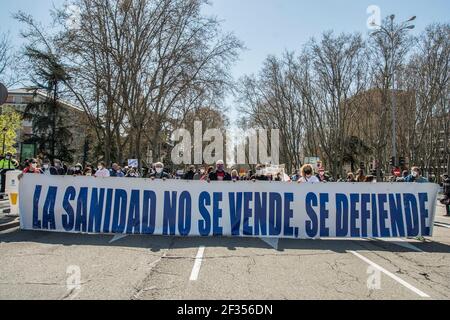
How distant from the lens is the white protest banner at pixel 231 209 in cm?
976

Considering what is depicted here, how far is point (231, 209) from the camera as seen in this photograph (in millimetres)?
9797

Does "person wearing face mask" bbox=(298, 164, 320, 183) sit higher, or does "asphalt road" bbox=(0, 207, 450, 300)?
"person wearing face mask" bbox=(298, 164, 320, 183)

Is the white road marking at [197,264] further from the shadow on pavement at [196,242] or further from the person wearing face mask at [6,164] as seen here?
the person wearing face mask at [6,164]

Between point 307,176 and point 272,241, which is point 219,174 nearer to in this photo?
point 307,176

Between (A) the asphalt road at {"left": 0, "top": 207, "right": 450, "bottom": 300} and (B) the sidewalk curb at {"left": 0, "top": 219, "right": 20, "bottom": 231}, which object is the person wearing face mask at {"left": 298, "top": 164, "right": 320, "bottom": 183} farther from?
(B) the sidewalk curb at {"left": 0, "top": 219, "right": 20, "bottom": 231}

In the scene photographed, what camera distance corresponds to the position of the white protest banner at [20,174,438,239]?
32.0 ft

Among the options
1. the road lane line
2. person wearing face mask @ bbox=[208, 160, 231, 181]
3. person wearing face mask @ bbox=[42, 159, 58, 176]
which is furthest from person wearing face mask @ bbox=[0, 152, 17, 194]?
the road lane line

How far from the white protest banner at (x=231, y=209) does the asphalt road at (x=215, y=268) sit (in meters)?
0.37

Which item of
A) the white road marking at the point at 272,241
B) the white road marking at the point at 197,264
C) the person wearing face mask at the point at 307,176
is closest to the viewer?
the white road marking at the point at 197,264

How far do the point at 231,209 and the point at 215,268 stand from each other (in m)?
3.20

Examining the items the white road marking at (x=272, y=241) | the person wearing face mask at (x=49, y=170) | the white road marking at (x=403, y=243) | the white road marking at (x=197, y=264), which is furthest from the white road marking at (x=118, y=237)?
the white road marking at (x=403, y=243)

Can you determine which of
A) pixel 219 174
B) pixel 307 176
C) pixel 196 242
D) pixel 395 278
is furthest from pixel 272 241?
pixel 395 278

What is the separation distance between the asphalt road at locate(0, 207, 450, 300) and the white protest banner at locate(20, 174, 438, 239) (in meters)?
0.37
